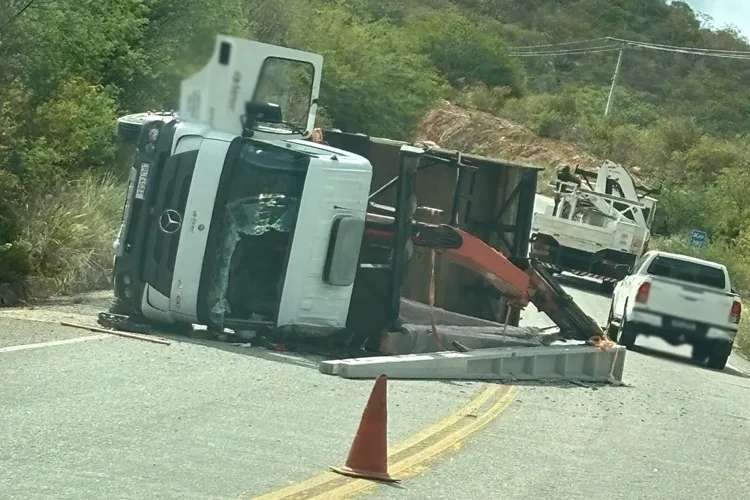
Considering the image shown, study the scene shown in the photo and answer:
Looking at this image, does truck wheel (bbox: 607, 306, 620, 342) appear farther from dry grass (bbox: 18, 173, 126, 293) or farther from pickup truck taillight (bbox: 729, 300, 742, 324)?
dry grass (bbox: 18, 173, 126, 293)

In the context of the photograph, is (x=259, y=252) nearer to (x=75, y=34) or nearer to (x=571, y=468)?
(x=571, y=468)

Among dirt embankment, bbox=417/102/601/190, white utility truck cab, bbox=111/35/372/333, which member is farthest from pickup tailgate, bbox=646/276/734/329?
dirt embankment, bbox=417/102/601/190

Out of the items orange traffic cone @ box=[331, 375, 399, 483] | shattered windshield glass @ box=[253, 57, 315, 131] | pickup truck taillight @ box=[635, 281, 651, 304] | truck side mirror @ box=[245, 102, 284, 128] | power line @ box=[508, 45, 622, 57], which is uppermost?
power line @ box=[508, 45, 622, 57]

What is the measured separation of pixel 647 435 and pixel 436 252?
3320mm

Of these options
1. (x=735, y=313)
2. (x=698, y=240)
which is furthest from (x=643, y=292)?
(x=698, y=240)

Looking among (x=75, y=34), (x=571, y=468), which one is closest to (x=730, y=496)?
(x=571, y=468)

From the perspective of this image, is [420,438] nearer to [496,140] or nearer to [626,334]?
[626,334]

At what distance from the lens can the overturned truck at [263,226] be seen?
13.0m

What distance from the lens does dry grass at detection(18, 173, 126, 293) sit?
58.5 ft

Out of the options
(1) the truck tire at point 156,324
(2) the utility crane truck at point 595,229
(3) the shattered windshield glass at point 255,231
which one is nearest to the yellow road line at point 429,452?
(3) the shattered windshield glass at point 255,231

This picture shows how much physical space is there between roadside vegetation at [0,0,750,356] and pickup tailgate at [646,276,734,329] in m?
7.92

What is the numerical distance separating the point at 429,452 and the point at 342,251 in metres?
4.27

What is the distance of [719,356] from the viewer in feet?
68.0

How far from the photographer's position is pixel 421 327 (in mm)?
14414
